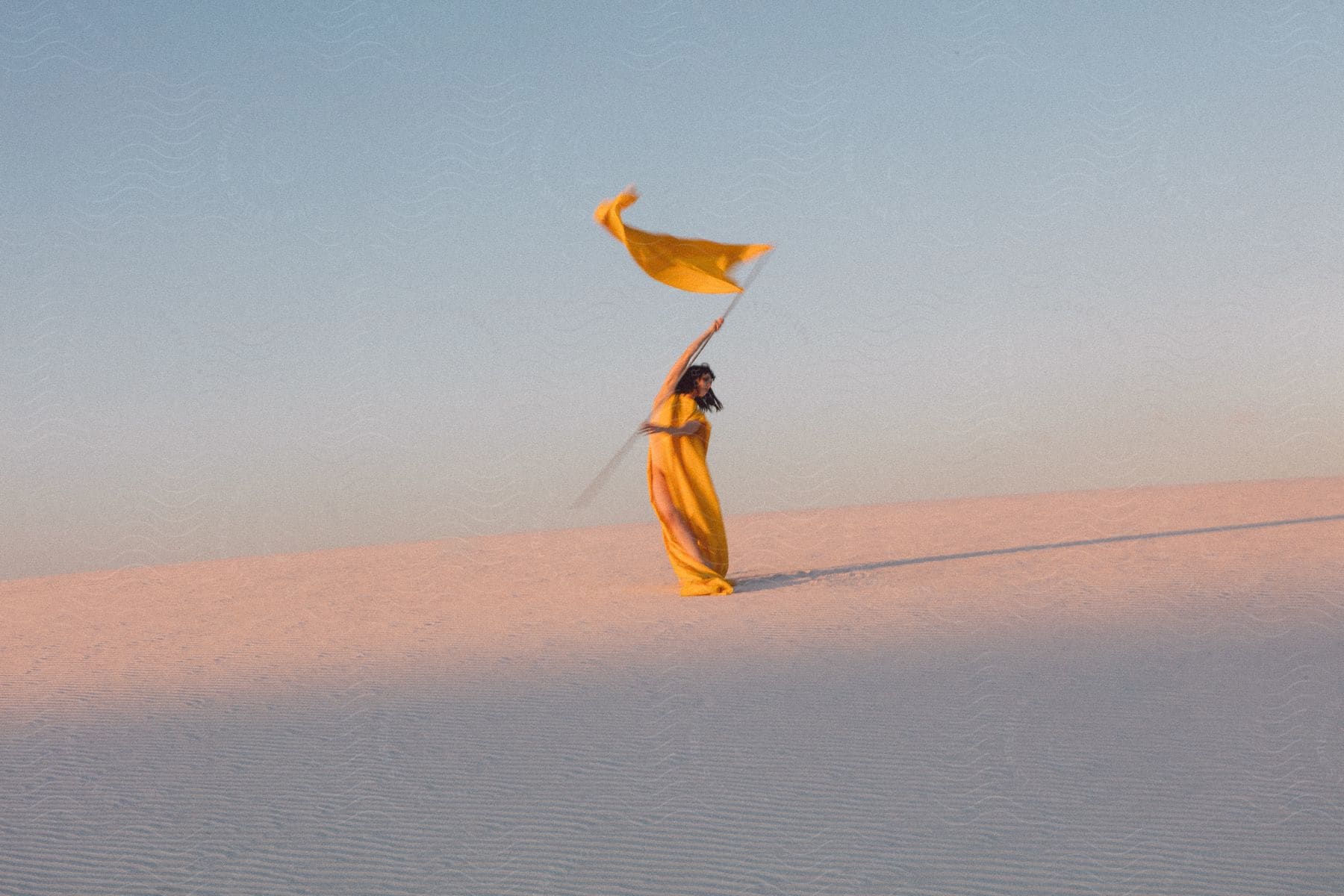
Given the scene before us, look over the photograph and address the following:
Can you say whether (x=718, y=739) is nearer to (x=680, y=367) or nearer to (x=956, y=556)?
(x=680, y=367)

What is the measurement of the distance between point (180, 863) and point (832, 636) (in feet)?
17.3

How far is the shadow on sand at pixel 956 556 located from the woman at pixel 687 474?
0.61 m

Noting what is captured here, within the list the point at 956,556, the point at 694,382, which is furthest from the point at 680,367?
the point at 956,556

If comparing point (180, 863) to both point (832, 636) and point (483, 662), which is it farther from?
point (832, 636)

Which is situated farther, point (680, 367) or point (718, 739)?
point (680, 367)

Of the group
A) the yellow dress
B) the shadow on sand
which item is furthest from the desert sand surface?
the yellow dress

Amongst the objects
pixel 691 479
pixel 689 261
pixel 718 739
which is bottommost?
pixel 718 739

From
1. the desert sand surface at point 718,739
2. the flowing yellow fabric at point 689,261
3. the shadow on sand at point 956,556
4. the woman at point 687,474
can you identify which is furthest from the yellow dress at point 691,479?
the flowing yellow fabric at point 689,261

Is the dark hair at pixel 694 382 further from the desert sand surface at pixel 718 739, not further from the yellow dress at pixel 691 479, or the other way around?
the desert sand surface at pixel 718 739

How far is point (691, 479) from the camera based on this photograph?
429 inches

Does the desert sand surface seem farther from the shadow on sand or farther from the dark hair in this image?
the dark hair

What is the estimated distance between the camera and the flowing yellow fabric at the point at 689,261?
10.6 metres

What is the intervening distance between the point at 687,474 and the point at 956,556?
14.6 feet

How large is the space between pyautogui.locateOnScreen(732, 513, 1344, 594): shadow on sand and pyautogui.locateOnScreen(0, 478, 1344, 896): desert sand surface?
12 cm
